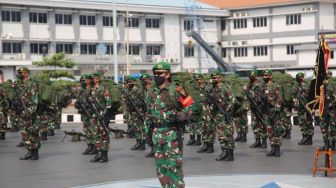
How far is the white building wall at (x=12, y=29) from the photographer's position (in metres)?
65.4

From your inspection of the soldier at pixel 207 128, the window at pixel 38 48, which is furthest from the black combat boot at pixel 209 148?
the window at pixel 38 48

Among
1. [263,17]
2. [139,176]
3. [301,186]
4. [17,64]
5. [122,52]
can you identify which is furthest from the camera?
[263,17]

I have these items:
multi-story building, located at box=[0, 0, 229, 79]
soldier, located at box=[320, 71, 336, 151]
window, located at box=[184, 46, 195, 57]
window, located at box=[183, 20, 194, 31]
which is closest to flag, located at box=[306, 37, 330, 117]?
soldier, located at box=[320, 71, 336, 151]

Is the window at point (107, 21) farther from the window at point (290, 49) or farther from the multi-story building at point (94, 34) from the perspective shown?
the window at point (290, 49)

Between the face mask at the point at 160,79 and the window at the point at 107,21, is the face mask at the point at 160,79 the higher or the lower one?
the lower one

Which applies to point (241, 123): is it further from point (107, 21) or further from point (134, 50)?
point (134, 50)

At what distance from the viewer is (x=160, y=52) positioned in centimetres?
7831

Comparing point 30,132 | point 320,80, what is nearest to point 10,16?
point 30,132

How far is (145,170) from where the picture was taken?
1576 centimetres

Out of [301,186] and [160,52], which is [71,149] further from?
[160,52]

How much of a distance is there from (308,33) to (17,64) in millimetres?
32297

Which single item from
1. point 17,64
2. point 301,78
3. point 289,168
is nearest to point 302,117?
point 301,78

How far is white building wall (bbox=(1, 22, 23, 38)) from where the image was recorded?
65.4m

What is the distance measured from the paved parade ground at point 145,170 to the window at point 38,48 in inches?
1867
